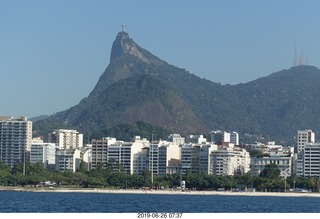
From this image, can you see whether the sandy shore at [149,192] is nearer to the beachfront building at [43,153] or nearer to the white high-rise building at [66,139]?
the beachfront building at [43,153]

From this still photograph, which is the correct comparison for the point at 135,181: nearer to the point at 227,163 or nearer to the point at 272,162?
the point at 227,163

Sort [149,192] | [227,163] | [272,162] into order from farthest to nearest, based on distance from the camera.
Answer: [227,163], [272,162], [149,192]

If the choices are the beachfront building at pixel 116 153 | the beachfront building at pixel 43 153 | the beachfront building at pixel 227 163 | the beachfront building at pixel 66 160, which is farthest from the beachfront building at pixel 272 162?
the beachfront building at pixel 43 153

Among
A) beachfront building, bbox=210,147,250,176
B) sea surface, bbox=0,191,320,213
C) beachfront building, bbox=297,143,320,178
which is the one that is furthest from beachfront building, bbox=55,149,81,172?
sea surface, bbox=0,191,320,213

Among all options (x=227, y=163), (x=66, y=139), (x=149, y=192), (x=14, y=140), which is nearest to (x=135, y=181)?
(x=149, y=192)

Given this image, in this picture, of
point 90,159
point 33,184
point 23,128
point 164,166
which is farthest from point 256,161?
point 33,184
